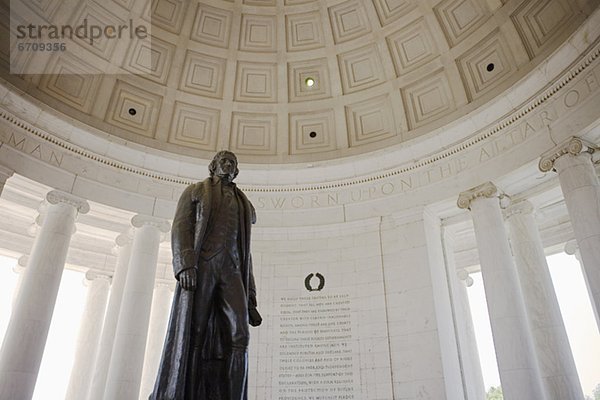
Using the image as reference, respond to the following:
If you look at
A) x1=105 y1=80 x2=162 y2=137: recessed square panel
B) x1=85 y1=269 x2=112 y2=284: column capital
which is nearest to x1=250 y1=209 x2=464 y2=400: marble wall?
x1=105 y1=80 x2=162 y2=137: recessed square panel

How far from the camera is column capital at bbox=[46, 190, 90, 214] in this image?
13.3m

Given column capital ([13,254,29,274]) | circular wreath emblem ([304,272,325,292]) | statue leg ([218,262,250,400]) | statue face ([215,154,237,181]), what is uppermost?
column capital ([13,254,29,274])

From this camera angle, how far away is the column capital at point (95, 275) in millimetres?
18484

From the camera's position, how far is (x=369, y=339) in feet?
45.0

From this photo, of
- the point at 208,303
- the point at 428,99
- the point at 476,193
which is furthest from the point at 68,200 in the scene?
the point at 428,99

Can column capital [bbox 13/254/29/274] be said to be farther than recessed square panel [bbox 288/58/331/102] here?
No

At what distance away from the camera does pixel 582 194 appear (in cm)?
1100

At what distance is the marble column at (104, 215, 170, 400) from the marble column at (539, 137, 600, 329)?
1148 centimetres

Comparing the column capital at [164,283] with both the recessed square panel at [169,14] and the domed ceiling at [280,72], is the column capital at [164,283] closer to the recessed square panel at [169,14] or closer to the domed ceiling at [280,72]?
the domed ceiling at [280,72]

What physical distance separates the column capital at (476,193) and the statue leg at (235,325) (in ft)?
31.7

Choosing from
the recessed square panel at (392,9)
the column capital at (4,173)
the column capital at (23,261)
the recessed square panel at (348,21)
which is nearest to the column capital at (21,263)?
the column capital at (23,261)

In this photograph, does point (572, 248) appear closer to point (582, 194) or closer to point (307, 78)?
point (582, 194)

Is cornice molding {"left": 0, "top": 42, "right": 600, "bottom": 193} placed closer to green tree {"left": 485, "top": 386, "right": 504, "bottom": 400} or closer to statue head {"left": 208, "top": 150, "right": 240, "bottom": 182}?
statue head {"left": 208, "top": 150, "right": 240, "bottom": 182}

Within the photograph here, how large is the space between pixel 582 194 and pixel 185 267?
9.92m
